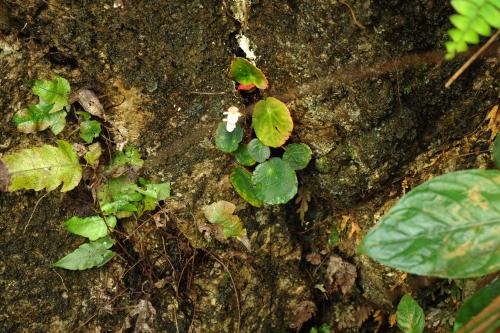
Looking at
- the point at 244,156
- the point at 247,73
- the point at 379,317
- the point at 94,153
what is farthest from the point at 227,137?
the point at 379,317

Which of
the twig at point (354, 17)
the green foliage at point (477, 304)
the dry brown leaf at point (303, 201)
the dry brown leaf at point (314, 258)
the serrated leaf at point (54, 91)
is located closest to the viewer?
the green foliage at point (477, 304)

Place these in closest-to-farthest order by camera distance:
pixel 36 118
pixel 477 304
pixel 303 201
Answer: pixel 477 304
pixel 36 118
pixel 303 201

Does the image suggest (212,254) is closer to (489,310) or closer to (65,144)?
(65,144)

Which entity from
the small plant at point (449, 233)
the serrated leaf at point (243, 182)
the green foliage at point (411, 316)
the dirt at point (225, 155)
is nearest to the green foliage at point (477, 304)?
the small plant at point (449, 233)

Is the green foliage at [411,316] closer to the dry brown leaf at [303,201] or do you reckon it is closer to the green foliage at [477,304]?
the green foliage at [477,304]

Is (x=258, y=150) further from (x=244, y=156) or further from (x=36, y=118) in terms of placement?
(x=36, y=118)

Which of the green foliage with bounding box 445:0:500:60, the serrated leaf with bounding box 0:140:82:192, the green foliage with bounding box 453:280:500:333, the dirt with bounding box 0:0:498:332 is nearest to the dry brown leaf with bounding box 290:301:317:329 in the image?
the dirt with bounding box 0:0:498:332
